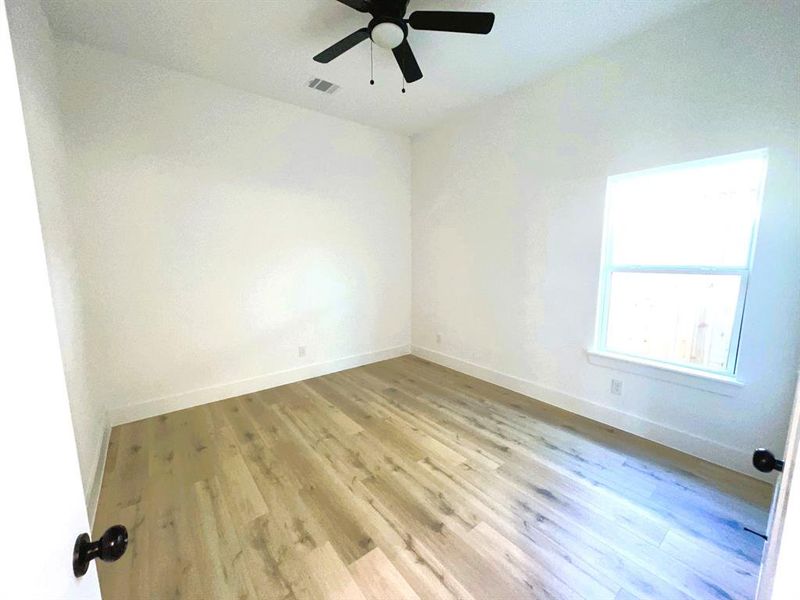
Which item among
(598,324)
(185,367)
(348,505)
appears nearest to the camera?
(348,505)

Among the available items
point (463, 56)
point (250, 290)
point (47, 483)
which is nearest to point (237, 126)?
point (250, 290)

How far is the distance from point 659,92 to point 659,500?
102 inches

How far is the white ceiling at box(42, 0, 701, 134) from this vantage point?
193cm

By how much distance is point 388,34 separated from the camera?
6.03ft

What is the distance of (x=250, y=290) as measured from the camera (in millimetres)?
3113

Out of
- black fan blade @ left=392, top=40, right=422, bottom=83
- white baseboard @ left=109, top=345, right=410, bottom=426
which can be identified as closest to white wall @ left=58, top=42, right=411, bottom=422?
white baseboard @ left=109, top=345, right=410, bottom=426

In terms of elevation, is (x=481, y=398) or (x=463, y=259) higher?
(x=463, y=259)

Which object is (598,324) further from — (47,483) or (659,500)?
(47,483)

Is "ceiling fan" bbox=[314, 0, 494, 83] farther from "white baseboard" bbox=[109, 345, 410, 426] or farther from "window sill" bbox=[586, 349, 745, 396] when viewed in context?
"white baseboard" bbox=[109, 345, 410, 426]

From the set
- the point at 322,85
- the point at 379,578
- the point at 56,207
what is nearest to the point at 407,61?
the point at 322,85

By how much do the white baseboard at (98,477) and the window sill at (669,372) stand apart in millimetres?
3368

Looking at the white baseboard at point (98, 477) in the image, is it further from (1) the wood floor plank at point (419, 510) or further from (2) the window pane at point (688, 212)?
(2) the window pane at point (688, 212)

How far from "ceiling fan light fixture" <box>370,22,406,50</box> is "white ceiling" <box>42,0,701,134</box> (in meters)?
0.30

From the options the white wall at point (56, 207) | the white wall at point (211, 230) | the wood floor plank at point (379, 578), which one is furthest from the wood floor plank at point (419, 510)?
the white wall at point (211, 230)
